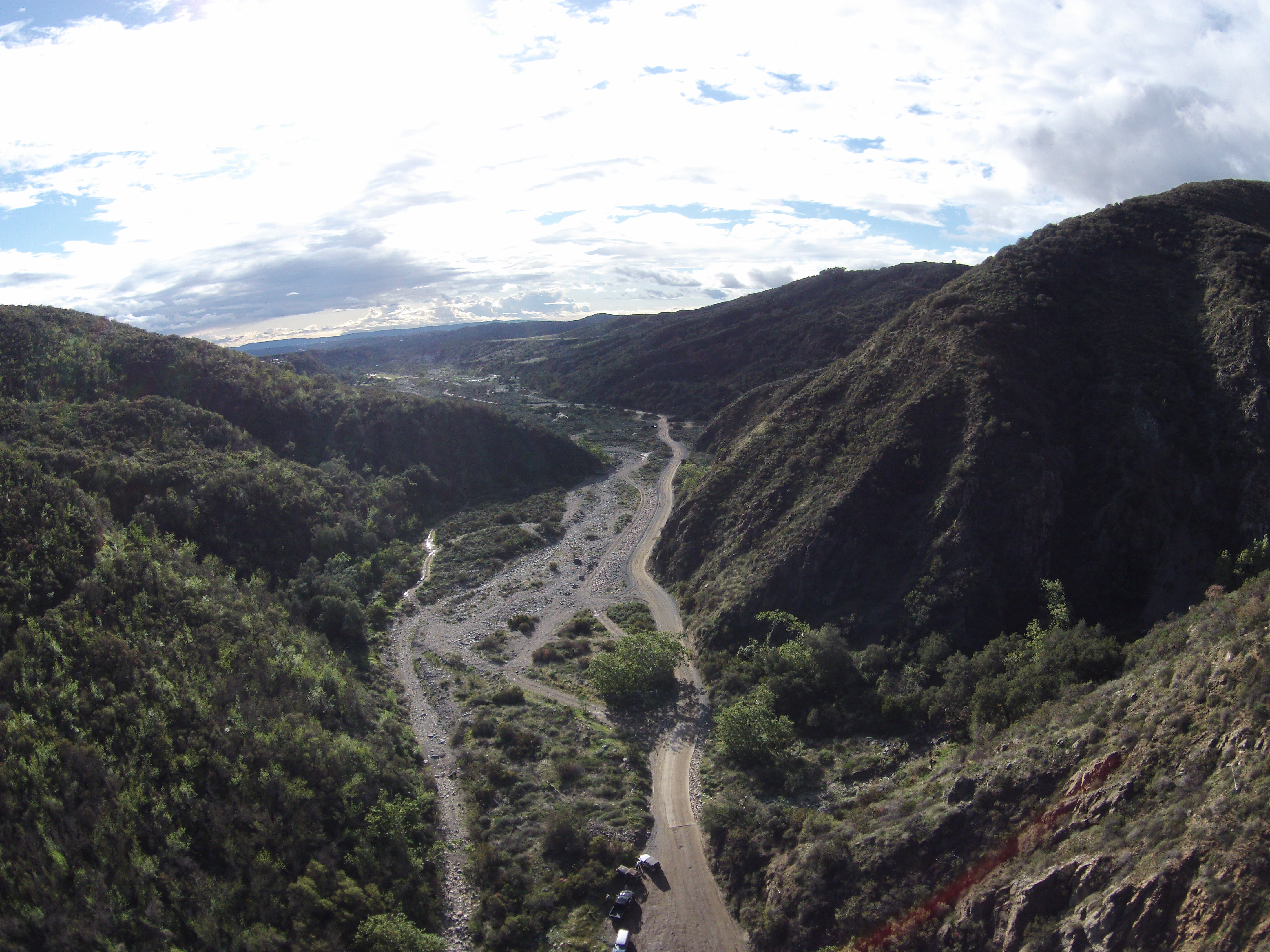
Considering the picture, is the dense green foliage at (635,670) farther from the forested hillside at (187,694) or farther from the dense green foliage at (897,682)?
the forested hillside at (187,694)

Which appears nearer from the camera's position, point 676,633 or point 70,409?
point 676,633

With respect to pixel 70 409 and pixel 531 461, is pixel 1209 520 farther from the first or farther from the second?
pixel 70 409

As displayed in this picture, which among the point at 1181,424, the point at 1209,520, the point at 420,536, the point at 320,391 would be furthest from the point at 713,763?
the point at 320,391

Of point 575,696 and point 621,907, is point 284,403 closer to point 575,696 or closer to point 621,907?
point 575,696

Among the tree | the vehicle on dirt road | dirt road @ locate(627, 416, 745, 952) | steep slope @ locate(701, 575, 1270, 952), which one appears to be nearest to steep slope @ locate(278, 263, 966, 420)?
dirt road @ locate(627, 416, 745, 952)

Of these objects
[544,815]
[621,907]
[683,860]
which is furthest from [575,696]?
[621,907]

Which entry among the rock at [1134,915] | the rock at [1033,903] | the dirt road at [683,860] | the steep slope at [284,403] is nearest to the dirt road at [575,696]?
the dirt road at [683,860]
